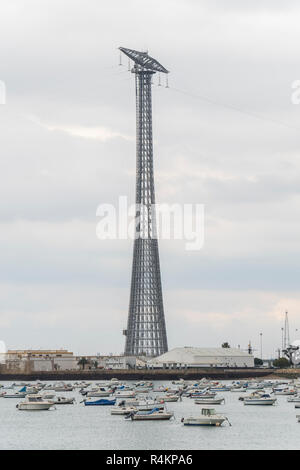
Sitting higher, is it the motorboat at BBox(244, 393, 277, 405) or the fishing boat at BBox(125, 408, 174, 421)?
the motorboat at BBox(244, 393, 277, 405)

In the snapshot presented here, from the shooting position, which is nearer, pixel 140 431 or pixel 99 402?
pixel 140 431

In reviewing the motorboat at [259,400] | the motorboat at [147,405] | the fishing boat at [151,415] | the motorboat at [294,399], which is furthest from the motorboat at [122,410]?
the motorboat at [294,399]

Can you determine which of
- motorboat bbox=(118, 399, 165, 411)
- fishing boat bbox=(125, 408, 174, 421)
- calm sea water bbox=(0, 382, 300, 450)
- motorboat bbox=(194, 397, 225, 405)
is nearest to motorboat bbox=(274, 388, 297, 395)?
motorboat bbox=(194, 397, 225, 405)

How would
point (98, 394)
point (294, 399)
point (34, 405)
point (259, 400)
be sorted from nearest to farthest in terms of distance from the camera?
point (34, 405), point (259, 400), point (294, 399), point (98, 394)

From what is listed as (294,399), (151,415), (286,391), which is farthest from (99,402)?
(286,391)

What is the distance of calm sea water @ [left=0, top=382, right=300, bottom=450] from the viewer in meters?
104

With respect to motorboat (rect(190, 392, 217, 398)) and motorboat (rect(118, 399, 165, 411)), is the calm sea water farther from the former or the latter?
motorboat (rect(190, 392, 217, 398))

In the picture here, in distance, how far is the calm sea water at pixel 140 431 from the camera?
104000 millimetres

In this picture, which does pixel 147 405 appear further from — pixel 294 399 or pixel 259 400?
pixel 294 399

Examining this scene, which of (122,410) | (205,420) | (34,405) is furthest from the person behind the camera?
(34,405)

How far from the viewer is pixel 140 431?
114 metres

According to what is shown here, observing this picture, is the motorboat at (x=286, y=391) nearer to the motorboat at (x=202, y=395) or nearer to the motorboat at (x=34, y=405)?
the motorboat at (x=202, y=395)

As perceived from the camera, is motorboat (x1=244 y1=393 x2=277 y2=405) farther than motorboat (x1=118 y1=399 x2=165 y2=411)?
Yes
